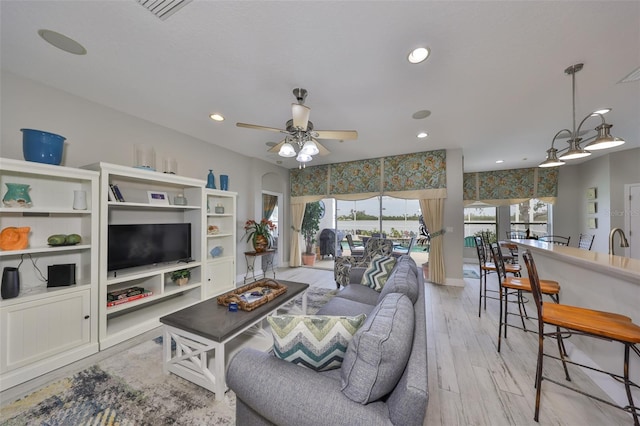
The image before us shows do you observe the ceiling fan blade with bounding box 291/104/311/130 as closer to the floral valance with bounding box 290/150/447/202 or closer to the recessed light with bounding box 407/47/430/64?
the recessed light with bounding box 407/47/430/64

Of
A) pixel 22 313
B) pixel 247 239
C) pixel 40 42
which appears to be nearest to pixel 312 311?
pixel 247 239

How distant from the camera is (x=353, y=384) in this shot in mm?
947

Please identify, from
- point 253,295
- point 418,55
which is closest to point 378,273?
point 253,295

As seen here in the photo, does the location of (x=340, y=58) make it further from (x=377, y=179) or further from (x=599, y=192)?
(x=599, y=192)

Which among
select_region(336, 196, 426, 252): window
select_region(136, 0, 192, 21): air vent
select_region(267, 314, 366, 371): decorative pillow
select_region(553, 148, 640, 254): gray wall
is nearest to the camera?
select_region(267, 314, 366, 371): decorative pillow

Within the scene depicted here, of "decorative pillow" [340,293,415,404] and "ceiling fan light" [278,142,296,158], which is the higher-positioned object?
"ceiling fan light" [278,142,296,158]

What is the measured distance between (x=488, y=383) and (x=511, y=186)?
6.43m

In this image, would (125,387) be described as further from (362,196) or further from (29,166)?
(362,196)

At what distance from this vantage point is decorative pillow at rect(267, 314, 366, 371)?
113cm

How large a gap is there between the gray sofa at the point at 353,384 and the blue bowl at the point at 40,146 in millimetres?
2597

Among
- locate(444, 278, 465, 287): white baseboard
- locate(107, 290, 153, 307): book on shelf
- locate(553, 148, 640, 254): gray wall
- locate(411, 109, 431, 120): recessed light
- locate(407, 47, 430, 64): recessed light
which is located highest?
locate(411, 109, 431, 120): recessed light

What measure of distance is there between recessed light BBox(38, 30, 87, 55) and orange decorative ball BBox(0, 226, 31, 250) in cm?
158

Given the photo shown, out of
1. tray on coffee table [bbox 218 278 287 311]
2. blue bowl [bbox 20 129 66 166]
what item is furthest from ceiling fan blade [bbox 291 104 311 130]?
blue bowl [bbox 20 129 66 166]

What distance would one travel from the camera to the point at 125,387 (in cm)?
177
